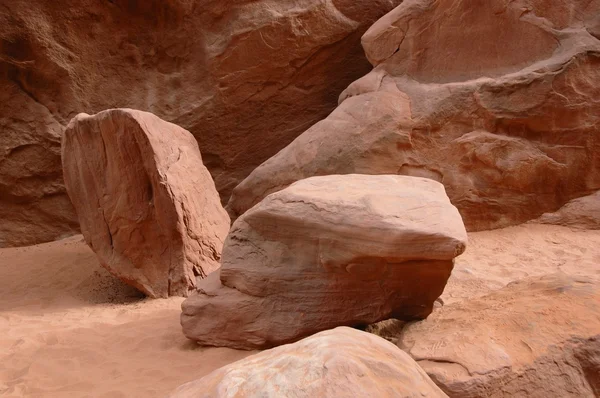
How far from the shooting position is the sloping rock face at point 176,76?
21.5 feet

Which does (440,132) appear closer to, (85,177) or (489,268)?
(489,268)

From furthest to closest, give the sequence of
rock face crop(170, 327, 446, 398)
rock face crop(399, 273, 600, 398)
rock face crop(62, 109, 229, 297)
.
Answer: rock face crop(62, 109, 229, 297) < rock face crop(399, 273, 600, 398) < rock face crop(170, 327, 446, 398)

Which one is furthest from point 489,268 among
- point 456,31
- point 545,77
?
point 456,31

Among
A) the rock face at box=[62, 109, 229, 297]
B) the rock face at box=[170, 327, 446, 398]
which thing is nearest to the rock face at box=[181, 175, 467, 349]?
the rock face at box=[170, 327, 446, 398]

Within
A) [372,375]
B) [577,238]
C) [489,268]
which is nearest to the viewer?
[372,375]

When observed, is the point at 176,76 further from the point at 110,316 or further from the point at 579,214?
the point at 579,214

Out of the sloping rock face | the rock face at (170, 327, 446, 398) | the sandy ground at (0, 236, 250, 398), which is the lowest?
the sandy ground at (0, 236, 250, 398)

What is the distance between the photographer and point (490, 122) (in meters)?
5.33

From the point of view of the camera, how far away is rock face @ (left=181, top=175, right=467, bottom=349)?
117 inches

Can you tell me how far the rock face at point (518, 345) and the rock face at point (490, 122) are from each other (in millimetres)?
2117

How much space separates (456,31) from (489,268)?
243cm

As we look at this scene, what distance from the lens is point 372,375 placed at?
1834 millimetres

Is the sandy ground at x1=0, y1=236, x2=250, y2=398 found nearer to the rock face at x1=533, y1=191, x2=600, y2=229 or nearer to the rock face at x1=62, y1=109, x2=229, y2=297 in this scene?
the rock face at x1=62, y1=109, x2=229, y2=297

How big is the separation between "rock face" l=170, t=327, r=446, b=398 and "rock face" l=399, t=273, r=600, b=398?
0.66m
